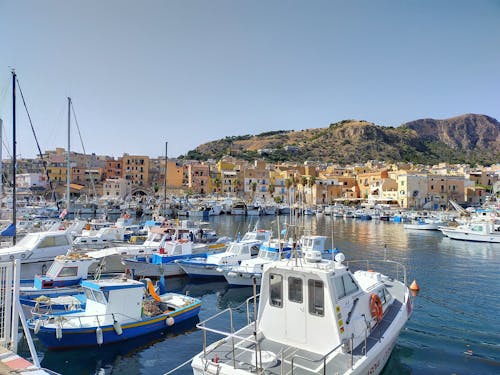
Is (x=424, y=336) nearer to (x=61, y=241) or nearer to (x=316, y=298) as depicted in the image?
(x=316, y=298)

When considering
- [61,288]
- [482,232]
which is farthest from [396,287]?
[482,232]

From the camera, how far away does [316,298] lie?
8578 millimetres

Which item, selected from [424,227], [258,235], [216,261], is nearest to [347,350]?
[216,261]

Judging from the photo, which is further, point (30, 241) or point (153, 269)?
point (153, 269)

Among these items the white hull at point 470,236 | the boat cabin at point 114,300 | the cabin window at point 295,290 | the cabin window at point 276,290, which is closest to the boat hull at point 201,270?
the boat cabin at point 114,300

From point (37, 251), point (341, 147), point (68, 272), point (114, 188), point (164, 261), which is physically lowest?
point (164, 261)

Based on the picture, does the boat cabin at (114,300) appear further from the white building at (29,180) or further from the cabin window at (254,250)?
the white building at (29,180)

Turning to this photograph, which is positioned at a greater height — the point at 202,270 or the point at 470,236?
the point at 202,270

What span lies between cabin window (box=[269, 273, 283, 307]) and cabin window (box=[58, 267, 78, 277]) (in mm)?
11657

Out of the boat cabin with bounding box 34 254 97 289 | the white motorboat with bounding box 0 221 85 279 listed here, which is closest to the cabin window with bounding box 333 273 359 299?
the boat cabin with bounding box 34 254 97 289

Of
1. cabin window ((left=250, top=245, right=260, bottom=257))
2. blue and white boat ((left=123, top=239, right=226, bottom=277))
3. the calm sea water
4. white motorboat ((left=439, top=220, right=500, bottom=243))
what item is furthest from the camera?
white motorboat ((left=439, top=220, right=500, bottom=243))

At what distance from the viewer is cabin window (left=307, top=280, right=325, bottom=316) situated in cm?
850

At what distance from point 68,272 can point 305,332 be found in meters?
12.6

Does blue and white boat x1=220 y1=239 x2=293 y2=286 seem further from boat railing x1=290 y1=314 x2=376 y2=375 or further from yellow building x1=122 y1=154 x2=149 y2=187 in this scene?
yellow building x1=122 y1=154 x2=149 y2=187
